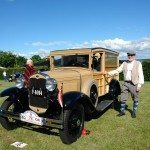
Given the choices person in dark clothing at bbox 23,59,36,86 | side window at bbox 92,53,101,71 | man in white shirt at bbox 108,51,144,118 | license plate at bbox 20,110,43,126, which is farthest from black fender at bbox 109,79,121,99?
license plate at bbox 20,110,43,126

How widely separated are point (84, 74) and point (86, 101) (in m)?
1.20

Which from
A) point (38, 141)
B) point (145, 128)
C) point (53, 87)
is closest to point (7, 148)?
point (38, 141)

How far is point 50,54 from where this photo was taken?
9242mm

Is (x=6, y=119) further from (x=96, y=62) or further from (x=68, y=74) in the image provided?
(x=96, y=62)

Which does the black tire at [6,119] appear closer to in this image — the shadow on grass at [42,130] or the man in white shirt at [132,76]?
the shadow on grass at [42,130]

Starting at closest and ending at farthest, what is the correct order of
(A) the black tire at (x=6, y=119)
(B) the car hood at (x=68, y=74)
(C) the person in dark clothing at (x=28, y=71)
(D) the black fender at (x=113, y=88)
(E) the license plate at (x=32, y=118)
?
(E) the license plate at (x=32, y=118) < (B) the car hood at (x=68, y=74) < (A) the black tire at (x=6, y=119) < (C) the person in dark clothing at (x=28, y=71) < (D) the black fender at (x=113, y=88)

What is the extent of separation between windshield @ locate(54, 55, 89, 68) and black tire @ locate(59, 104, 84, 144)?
6.95 ft

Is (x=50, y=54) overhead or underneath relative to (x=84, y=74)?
overhead

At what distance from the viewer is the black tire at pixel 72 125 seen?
609 centimetres

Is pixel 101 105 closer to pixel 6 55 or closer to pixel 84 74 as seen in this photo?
pixel 84 74

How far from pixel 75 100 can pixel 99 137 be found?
1138mm

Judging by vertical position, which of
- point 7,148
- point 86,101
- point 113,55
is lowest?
point 7,148

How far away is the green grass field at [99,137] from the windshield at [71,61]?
5.85 ft

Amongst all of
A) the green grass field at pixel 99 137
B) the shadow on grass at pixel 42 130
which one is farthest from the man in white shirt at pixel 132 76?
the shadow on grass at pixel 42 130
